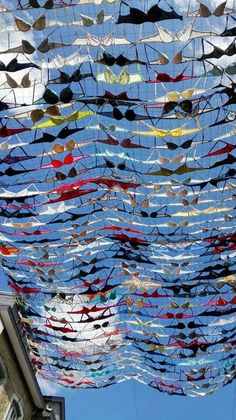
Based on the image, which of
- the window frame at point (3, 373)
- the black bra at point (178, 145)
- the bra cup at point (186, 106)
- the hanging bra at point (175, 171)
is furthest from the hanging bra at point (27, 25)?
the window frame at point (3, 373)

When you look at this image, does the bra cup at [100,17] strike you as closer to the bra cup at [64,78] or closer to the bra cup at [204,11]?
the bra cup at [64,78]

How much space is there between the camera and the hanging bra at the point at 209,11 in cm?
689

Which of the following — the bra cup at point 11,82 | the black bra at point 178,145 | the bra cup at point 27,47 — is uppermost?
the bra cup at point 27,47

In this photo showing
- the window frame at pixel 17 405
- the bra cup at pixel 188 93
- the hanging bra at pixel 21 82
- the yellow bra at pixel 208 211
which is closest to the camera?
the hanging bra at pixel 21 82

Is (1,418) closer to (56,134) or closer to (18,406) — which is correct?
(18,406)

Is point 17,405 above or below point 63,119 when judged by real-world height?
below

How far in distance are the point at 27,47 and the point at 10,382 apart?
11.0m

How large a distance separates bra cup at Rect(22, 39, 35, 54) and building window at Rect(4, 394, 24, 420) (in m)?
11.4

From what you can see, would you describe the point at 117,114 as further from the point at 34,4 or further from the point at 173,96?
the point at 34,4

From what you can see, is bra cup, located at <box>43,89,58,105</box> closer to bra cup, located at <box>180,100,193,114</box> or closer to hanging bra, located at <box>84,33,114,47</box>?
hanging bra, located at <box>84,33,114,47</box>

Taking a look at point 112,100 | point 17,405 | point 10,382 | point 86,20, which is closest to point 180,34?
point 86,20

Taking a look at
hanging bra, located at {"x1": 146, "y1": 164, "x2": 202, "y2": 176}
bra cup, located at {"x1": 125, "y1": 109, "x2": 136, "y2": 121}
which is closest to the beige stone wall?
hanging bra, located at {"x1": 146, "y1": 164, "x2": 202, "y2": 176}

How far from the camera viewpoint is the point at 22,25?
6.95 metres

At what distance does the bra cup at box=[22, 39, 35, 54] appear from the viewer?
286 inches
